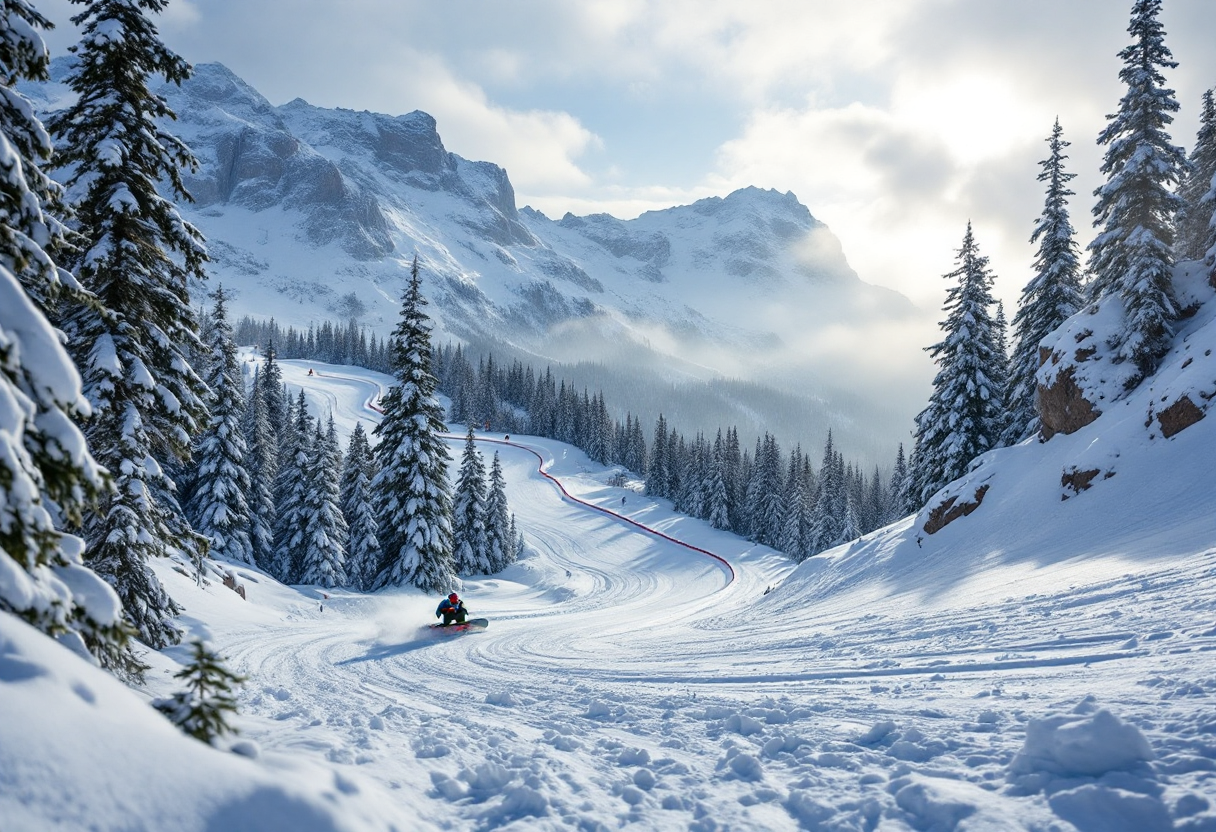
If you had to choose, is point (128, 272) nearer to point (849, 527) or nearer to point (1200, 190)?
point (1200, 190)

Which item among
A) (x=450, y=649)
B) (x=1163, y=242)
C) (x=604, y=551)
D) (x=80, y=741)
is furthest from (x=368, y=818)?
(x=604, y=551)

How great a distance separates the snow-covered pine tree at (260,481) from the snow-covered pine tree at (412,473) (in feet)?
44.1

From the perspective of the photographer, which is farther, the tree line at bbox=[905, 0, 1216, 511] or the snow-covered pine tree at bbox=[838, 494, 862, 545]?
the snow-covered pine tree at bbox=[838, 494, 862, 545]

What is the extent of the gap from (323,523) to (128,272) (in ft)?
82.8

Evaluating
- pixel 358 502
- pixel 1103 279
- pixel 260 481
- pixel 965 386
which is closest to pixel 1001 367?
pixel 965 386

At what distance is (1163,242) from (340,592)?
103ft

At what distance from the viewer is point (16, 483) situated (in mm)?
3291

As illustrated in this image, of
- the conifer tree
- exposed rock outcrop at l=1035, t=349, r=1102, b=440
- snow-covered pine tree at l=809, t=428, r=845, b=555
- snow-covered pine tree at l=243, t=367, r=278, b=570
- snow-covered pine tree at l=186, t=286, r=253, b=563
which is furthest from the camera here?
snow-covered pine tree at l=809, t=428, r=845, b=555

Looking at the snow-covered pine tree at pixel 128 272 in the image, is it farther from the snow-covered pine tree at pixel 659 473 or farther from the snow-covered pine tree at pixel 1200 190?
the snow-covered pine tree at pixel 659 473

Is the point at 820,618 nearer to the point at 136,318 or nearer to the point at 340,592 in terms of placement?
the point at 136,318

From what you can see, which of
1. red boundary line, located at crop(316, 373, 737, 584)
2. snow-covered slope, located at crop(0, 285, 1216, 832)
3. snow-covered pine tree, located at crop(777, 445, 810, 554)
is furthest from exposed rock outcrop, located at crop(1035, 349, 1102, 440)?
snow-covered pine tree, located at crop(777, 445, 810, 554)

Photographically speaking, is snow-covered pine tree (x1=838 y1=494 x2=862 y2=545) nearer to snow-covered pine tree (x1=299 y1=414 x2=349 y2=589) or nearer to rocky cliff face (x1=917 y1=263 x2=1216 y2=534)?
rocky cliff face (x1=917 y1=263 x2=1216 y2=534)

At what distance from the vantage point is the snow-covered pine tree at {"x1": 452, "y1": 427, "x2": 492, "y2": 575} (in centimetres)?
3888

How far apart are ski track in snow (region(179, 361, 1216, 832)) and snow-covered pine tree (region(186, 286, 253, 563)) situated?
17.9 metres
